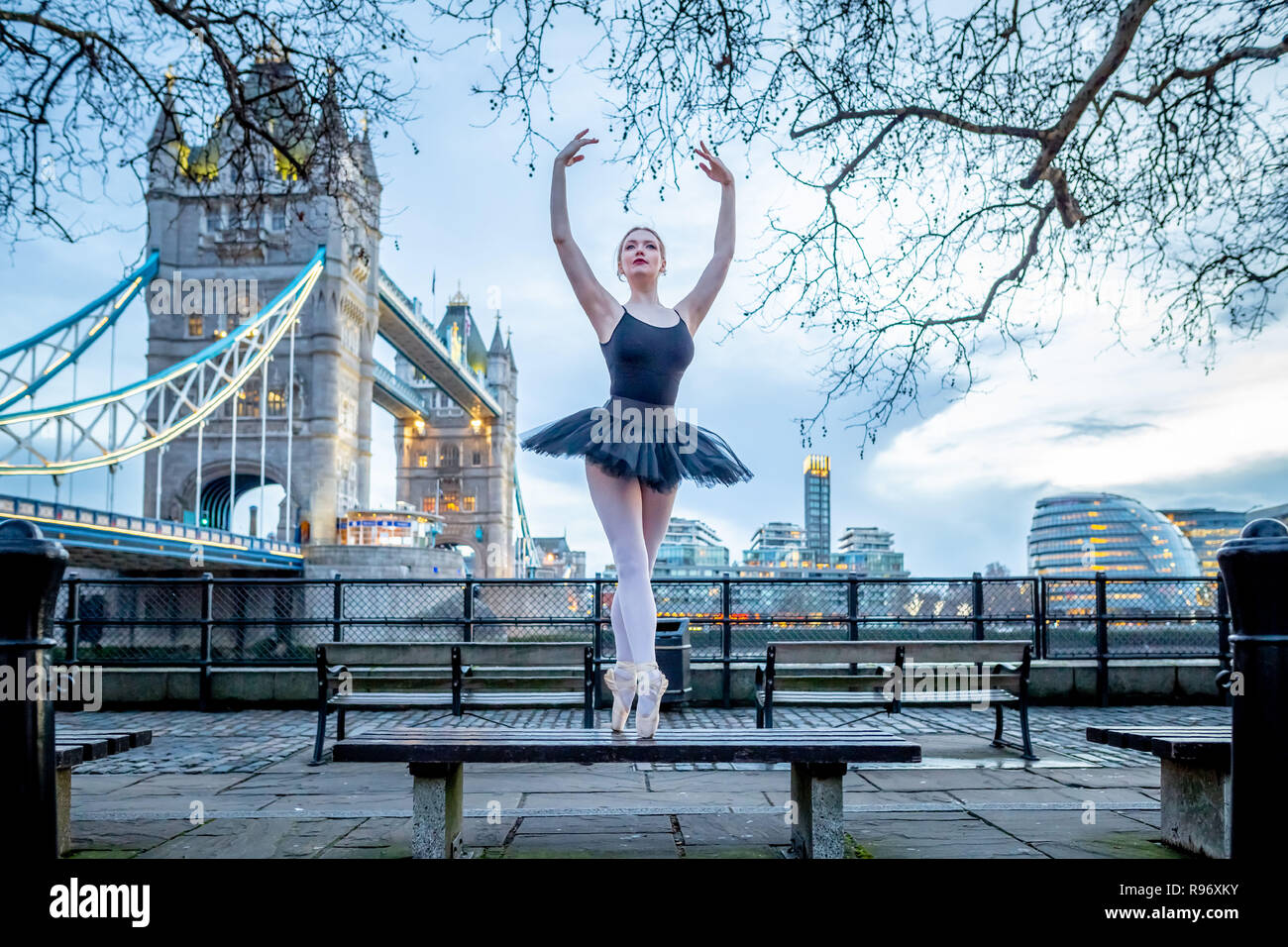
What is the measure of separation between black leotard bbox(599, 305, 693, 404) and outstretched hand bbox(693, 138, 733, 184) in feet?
1.78

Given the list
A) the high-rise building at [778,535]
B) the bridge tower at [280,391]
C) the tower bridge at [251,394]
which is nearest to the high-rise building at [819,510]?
the high-rise building at [778,535]

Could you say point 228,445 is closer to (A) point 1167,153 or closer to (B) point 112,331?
(B) point 112,331

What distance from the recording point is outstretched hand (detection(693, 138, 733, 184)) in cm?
333

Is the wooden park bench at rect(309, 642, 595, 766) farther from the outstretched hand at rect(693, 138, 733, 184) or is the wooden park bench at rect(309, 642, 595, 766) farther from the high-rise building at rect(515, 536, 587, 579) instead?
the high-rise building at rect(515, 536, 587, 579)

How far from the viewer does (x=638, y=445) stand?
3.15 metres

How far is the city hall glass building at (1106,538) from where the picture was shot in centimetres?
7244

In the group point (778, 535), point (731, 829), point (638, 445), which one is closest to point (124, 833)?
point (731, 829)

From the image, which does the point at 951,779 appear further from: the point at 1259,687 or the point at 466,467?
the point at 466,467

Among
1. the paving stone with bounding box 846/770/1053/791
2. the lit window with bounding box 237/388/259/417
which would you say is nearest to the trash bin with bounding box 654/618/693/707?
the paving stone with bounding box 846/770/1053/791

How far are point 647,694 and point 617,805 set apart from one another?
1.57m

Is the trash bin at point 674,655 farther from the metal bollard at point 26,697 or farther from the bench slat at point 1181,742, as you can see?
the metal bollard at point 26,697

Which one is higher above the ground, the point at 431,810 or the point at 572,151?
the point at 572,151

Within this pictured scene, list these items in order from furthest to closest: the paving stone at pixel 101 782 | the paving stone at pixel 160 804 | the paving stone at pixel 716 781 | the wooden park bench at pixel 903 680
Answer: the wooden park bench at pixel 903 680
the paving stone at pixel 101 782
the paving stone at pixel 716 781
the paving stone at pixel 160 804

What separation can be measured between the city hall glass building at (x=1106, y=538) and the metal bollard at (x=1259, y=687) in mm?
70032
